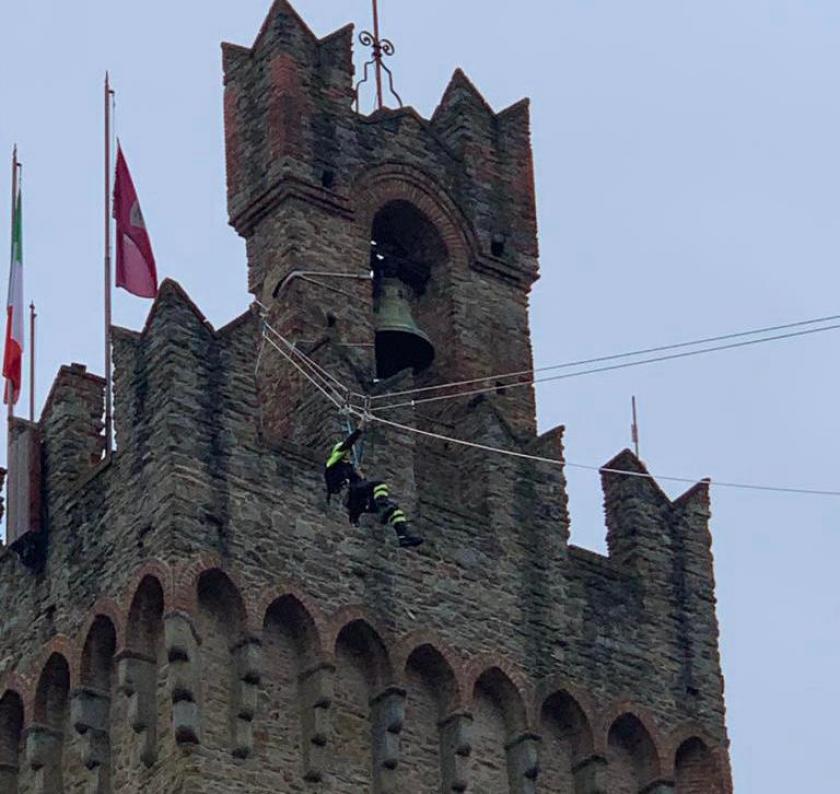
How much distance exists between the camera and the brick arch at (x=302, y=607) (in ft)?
123

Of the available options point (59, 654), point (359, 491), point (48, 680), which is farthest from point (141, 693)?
point (359, 491)

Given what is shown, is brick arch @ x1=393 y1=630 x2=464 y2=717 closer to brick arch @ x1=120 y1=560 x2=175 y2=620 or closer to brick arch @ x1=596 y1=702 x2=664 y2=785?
brick arch @ x1=596 y1=702 x2=664 y2=785

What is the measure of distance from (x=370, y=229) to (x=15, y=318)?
14.1 feet

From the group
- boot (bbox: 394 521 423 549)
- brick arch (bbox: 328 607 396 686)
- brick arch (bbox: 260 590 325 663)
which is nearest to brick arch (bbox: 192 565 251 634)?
brick arch (bbox: 260 590 325 663)

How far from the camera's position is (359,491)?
37.3 metres

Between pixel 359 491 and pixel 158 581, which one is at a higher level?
pixel 359 491

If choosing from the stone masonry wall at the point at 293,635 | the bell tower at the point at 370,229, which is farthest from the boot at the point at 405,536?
the bell tower at the point at 370,229

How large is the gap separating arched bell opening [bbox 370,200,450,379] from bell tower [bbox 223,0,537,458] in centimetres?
2

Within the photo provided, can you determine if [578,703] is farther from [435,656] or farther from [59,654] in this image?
[59,654]

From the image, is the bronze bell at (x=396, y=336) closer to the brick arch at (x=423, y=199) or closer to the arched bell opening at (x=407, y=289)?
the arched bell opening at (x=407, y=289)

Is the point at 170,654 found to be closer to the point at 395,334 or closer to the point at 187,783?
the point at 187,783

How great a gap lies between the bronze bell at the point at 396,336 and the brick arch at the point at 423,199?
2.75ft

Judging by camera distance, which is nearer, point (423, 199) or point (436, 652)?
point (436, 652)

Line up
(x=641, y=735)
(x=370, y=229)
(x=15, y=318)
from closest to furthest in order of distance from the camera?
(x=641, y=735), (x=370, y=229), (x=15, y=318)
